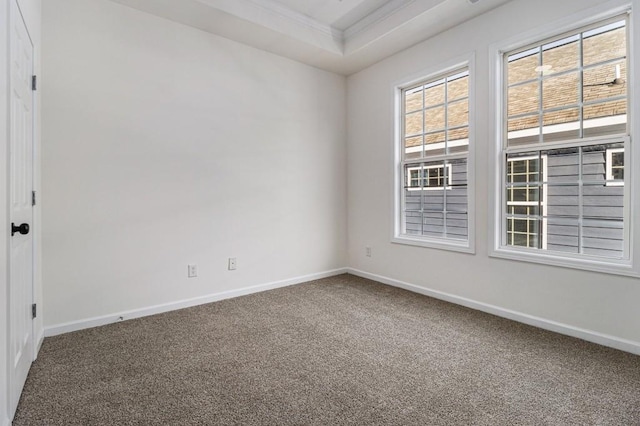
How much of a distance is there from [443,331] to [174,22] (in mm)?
3754

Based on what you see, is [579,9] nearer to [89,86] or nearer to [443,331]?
[443,331]

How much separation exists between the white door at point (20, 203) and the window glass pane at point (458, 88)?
3521mm

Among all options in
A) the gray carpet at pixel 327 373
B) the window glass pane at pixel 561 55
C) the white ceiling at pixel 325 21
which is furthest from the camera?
the white ceiling at pixel 325 21

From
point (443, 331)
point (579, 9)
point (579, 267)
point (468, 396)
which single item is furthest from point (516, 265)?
point (579, 9)

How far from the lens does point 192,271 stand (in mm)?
3352

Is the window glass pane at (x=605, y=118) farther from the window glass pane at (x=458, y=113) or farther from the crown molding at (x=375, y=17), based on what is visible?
the crown molding at (x=375, y=17)

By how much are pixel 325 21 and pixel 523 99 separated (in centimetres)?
224

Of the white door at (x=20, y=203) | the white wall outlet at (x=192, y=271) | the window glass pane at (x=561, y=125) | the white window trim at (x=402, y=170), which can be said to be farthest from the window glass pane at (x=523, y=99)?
the white door at (x=20, y=203)

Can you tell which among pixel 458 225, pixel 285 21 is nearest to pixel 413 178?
pixel 458 225

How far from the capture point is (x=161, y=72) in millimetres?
3135

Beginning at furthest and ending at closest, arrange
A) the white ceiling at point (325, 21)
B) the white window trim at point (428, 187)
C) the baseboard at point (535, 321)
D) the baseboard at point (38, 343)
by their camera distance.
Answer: the white window trim at point (428, 187) → the white ceiling at point (325, 21) → the baseboard at point (535, 321) → the baseboard at point (38, 343)

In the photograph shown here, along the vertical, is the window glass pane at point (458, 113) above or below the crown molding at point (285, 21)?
below

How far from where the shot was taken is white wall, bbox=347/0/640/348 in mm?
2484

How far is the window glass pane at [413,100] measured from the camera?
→ 3891mm
